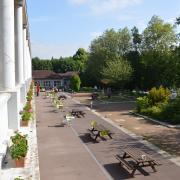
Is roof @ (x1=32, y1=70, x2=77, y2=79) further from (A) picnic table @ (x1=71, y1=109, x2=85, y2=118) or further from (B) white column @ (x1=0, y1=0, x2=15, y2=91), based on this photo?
(B) white column @ (x1=0, y1=0, x2=15, y2=91)

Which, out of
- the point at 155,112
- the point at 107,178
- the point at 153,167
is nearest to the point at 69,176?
the point at 107,178

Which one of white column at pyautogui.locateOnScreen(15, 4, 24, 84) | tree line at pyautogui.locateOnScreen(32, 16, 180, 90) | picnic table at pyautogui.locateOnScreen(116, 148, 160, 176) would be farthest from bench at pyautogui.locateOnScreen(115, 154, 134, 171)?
tree line at pyautogui.locateOnScreen(32, 16, 180, 90)

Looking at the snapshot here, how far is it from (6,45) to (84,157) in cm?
598

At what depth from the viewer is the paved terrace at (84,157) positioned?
12.4m

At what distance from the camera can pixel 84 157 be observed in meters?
15.0

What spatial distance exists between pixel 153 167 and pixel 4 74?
25.9ft

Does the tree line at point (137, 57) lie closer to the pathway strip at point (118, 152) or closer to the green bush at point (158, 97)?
the green bush at point (158, 97)

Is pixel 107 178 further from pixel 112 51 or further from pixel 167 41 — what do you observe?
pixel 112 51

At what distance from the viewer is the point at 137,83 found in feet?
189

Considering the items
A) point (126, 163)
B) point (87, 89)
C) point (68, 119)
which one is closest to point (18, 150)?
point (126, 163)

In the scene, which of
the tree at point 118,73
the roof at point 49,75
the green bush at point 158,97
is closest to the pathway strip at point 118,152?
the green bush at point 158,97

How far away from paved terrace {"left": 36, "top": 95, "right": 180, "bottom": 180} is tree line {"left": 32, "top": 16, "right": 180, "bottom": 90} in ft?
67.3

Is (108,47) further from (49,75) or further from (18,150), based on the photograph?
(18,150)

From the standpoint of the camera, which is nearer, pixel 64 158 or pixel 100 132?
pixel 64 158
